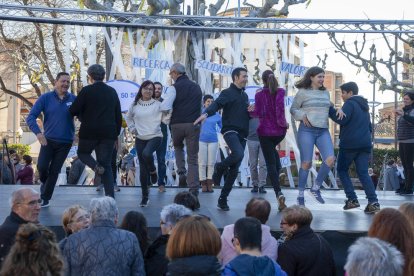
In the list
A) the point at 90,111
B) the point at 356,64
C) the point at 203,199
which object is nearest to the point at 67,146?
the point at 90,111

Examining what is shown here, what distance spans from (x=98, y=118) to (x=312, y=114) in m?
2.58

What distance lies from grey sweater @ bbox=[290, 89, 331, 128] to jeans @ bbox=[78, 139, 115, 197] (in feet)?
7.54

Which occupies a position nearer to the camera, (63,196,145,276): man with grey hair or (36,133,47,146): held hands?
(63,196,145,276): man with grey hair

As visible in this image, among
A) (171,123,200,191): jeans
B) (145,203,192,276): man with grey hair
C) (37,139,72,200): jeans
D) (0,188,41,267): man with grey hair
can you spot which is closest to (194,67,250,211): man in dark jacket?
(171,123,200,191): jeans

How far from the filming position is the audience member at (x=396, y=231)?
17.8ft

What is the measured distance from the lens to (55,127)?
10250 millimetres

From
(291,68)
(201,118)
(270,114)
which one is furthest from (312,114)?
(291,68)

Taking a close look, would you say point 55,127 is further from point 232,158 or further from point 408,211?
point 408,211

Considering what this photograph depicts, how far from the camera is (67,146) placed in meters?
10.4

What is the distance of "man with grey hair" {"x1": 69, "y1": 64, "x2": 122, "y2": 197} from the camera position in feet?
33.0

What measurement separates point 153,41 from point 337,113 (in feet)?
21.1

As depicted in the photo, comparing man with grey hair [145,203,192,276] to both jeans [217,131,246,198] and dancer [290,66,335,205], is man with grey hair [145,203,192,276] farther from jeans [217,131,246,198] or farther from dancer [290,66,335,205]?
dancer [290,66,335,205]

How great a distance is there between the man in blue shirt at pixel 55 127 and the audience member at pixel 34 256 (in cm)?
567

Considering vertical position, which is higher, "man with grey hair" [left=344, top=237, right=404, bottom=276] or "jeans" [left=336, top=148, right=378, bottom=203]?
"jeans" [left=336, top=148, right=378, bottom=203]
